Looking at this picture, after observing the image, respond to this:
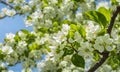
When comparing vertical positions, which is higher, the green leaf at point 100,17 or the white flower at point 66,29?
the white flower at point 66,29

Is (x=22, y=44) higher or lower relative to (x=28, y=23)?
lower

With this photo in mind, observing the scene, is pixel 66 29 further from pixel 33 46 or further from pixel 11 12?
pixel 11 12

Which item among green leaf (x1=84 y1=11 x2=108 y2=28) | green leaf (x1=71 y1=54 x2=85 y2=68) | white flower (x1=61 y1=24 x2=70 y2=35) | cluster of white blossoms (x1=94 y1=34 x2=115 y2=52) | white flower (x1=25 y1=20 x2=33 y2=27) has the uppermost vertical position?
white flower (x1=25 y1=20 x2=33 y2=27)

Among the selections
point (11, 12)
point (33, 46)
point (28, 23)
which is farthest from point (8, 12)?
point (33, 46)

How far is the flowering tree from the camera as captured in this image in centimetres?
337

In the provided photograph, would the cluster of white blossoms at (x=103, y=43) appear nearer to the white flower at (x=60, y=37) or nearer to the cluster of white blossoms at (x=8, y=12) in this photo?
the white flower at (x=60, y=37)

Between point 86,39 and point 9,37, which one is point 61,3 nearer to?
point 9,37

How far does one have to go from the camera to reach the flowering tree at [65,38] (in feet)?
11.0

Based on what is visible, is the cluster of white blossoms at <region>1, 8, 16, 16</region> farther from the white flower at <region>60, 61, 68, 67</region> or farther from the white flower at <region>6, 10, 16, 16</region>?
the white flower at <region>60, 61, 68, 67</region>

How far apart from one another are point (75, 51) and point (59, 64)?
182 cm

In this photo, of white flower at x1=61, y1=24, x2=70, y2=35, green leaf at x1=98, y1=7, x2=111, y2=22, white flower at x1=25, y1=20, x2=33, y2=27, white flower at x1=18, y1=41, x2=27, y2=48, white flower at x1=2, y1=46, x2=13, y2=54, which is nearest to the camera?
green leaf at x1=98, y1=7, x2=111, y2=22

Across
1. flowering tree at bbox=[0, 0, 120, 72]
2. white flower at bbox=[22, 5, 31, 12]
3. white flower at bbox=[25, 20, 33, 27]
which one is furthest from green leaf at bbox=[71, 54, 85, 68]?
white flower at bbox=[22, 5, 31, 12]

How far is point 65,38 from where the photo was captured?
137 inches

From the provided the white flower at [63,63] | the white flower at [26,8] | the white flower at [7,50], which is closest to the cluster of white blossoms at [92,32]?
the white flower at [63,63]
